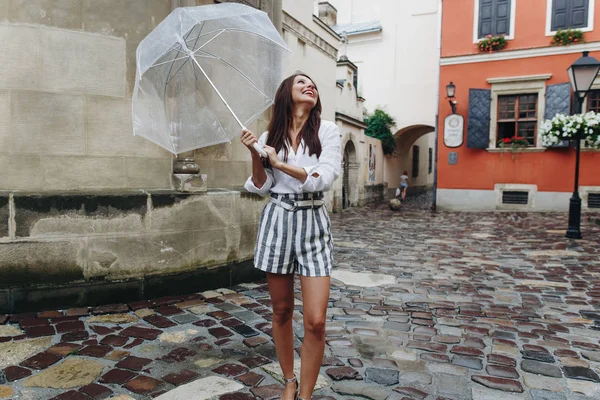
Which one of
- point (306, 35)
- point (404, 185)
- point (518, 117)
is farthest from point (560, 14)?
point (404, 185)

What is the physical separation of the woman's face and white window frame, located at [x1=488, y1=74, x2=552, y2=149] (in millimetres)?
15168

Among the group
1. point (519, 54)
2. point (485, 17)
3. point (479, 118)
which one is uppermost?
point (485, 17)

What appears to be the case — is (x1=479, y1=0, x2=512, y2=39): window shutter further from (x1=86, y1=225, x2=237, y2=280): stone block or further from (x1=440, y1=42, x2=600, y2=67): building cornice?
(x1=86, y1=225, x2=237, y2=280): stone block

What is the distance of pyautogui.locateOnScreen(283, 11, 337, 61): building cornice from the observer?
39.6ft

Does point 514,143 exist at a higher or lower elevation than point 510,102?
lower

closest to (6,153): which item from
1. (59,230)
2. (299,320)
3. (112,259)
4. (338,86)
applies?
(59,230)

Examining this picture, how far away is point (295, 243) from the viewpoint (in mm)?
2482

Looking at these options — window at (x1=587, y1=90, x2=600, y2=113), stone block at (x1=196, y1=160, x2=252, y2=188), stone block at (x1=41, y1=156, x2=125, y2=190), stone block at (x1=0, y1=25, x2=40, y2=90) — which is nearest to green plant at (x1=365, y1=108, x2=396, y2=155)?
window at (x1=587, y1=90, x2=600, y2=113)

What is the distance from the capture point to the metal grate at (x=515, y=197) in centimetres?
1621

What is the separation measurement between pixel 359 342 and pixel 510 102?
15.2 m

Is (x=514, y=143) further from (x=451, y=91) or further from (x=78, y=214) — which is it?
(x=78, y=214)

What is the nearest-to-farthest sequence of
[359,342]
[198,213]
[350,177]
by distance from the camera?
[359,342], [198,213], [350,177]

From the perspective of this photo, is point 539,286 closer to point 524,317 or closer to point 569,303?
point 569,303

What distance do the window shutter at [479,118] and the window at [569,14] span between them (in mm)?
3014
